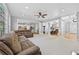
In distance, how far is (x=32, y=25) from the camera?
8.18 feet

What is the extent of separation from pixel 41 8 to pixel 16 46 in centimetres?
82

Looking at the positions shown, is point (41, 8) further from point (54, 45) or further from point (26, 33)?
point (54, 45)

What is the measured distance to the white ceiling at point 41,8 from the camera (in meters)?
2.40

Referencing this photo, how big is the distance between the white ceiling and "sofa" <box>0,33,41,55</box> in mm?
406

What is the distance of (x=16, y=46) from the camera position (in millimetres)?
2363

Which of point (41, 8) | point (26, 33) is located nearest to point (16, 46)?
point (26, 33)

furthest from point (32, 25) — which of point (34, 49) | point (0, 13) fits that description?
point (0, 13)

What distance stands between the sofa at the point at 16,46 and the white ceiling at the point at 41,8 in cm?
41

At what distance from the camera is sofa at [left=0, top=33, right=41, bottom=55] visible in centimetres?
229

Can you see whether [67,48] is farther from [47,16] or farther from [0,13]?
[0,13]

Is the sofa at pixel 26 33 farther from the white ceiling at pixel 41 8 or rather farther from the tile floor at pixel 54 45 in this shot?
the white ceiling at pixel 41 8

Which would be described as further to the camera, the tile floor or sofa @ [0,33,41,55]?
the tile floor

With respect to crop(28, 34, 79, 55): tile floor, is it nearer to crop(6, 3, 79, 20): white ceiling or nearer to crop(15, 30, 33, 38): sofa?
crop(15, 30, 33, 38): sofa


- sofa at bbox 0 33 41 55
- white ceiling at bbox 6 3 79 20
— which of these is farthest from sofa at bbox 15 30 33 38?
white ceiling at bbox 6 3 79 20
